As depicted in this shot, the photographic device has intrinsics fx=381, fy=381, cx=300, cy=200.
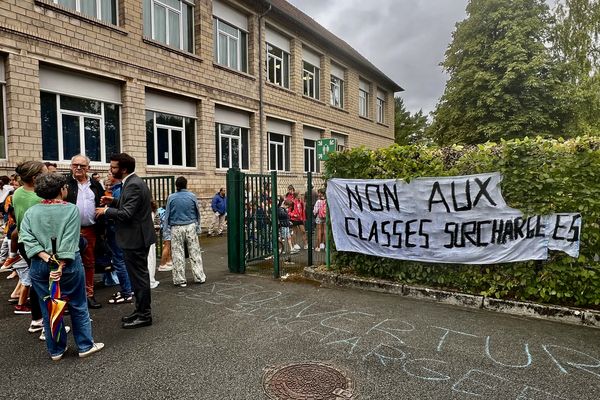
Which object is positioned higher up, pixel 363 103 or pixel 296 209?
pixel 363 103

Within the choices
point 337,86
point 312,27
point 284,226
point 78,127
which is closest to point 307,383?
point 284,226

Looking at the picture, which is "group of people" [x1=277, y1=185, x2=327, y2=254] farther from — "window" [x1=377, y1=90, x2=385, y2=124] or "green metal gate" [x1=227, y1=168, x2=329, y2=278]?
"window" [x1=377, y1=90, x2=385, y2=124]

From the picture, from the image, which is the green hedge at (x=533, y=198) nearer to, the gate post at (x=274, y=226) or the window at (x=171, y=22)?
the gate post at (x=274, y=226)

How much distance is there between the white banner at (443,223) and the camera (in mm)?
5059

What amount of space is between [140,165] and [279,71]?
9.29 meters

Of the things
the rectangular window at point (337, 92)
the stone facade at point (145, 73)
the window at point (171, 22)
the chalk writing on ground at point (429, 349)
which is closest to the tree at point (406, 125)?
the rectangular window at point (337, 92)

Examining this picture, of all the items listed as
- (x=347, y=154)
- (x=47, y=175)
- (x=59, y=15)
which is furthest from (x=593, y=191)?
(x=59, y=15)

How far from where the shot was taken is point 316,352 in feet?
12.7

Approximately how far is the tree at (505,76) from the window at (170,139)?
17325 mm

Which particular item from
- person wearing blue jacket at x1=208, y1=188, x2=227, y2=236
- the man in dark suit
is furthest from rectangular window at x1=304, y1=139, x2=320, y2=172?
the man in dark suit

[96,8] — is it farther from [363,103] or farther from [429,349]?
[363,103]

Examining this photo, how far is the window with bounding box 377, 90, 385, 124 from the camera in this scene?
28.1 metres

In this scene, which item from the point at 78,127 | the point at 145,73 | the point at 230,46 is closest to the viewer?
the point at 78,127

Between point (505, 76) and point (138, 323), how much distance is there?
23395 mm
